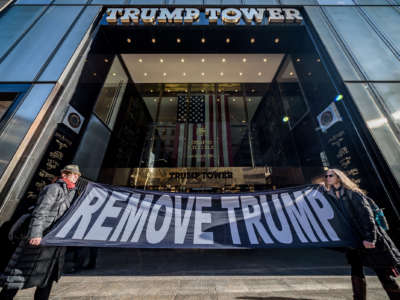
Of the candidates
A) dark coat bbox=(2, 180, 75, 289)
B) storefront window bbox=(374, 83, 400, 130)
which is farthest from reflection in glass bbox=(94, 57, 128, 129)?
storefront window bbox=(374, 83, 400, 130)

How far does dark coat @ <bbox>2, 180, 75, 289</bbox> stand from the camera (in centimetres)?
170

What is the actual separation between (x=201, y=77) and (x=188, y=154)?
5.05 metres

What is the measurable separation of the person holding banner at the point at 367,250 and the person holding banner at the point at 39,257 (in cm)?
379

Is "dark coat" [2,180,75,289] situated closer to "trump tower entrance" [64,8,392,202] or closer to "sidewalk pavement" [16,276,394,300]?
"sidewalk pavement" [16,276,394,300]

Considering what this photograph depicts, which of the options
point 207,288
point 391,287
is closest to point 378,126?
point 391,287

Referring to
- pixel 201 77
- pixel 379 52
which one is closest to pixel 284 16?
pixel 379 52

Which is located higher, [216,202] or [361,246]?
[216,202]

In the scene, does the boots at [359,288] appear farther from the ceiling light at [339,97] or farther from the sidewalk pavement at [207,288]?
the ceiling light at [339,97]

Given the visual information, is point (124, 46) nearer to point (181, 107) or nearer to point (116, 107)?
point (116, 107)

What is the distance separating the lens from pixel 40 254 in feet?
5.99

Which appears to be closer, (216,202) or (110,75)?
(216,202)

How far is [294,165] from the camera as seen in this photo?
7.32m

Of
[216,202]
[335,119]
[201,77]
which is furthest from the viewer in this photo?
[201,77]

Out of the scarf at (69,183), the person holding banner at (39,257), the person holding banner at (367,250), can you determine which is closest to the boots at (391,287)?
the person holding banner at (367,250)
